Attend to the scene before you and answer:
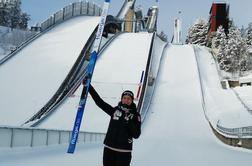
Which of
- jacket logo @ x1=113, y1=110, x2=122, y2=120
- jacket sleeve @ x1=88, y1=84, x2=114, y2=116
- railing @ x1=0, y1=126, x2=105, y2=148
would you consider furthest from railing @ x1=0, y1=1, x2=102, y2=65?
jacket logo @ x1=113, y1=110, x2=122, y2=120

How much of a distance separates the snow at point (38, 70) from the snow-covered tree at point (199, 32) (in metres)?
47.4

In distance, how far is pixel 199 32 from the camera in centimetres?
9819

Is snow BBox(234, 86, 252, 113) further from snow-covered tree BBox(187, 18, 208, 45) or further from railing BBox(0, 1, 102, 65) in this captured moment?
snow-covered tree BBox(187, 18, 208, 45)

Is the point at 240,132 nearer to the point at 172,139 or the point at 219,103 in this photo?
the point at 172,139

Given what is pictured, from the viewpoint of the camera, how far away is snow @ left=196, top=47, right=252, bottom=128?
29961 millimetres

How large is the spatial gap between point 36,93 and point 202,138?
40.1 ft

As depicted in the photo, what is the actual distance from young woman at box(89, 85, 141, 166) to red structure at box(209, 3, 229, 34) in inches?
3045

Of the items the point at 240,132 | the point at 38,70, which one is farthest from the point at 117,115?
the point at 38,70

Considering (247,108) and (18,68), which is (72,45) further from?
(247,108)

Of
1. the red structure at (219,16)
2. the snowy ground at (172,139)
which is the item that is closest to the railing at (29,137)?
the snowy ground at (172,139)

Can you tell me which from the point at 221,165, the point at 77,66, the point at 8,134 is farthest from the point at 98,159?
the point at 77,66

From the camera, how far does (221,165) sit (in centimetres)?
1280

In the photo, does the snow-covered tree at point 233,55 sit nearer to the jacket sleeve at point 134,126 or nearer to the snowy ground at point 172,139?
the snowy ground at point 172,139

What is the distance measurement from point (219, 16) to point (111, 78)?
154 feet
